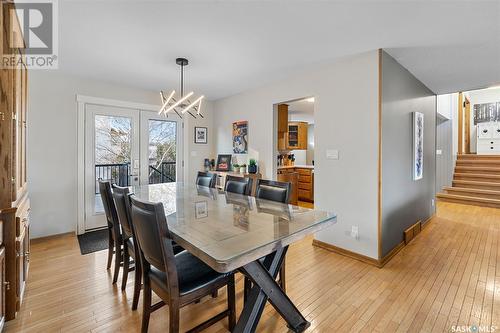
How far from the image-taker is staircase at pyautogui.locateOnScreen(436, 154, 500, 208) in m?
5.81

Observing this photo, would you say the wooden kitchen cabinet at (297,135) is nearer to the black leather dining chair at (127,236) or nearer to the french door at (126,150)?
the french door at (126,150)

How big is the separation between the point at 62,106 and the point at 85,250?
220cm

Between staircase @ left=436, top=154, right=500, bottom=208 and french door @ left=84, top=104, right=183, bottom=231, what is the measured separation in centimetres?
691

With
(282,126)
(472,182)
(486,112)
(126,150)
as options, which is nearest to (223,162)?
(282,126)

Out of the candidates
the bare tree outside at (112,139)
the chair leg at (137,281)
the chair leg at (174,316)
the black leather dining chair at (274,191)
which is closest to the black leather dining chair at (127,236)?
the chair leg at (137,281)

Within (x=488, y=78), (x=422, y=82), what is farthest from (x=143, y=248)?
(x=488, y=78)

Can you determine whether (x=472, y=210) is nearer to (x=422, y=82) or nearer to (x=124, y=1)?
(x=422, y=82)

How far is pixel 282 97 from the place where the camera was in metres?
3.87

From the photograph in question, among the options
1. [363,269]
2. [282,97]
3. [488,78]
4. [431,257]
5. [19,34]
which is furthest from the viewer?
[282,97]

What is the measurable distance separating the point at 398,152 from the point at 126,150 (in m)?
4.31

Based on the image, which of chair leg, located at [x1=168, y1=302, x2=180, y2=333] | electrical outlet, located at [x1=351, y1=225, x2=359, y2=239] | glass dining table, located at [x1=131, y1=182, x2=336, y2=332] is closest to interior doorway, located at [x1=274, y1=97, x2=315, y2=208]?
electrical outlet, located at [x1=351, y1=225, x2=359, y2=239]

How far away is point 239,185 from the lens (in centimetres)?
301

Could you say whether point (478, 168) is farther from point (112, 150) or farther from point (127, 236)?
point (112, 150)

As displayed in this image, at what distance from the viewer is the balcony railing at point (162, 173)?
461cm
